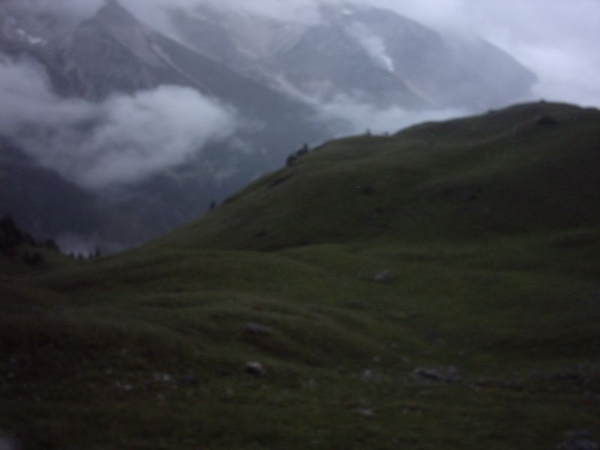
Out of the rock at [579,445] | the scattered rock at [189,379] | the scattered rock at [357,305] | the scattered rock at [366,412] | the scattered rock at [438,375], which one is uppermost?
the scattered rock at [357,305]

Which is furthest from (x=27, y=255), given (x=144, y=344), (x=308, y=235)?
(x=144, y=344)

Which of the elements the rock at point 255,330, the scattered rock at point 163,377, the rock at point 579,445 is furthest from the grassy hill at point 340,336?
the rock at point 579,445

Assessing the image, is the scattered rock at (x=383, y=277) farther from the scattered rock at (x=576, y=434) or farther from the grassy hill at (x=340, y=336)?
the scattered rock at (x=576, y=434)

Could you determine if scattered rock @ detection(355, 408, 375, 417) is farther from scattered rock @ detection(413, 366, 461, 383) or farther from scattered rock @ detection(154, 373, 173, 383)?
scattered rock @ detection(413, 366, 461, 383)

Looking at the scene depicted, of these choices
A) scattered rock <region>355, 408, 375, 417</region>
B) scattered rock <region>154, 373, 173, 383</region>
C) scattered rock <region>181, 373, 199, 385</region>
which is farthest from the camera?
scattered rock <region>181, 373, 199, 385</region>

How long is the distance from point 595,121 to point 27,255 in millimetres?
108388

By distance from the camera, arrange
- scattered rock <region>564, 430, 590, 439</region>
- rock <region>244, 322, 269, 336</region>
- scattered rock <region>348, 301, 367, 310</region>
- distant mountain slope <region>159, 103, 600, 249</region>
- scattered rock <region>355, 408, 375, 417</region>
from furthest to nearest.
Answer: distant mountain slope <region>159, 103, 600, 249</region> < scattered rock <region>348, 301, 367, 310</region> < rock <region>244, 322, 269, 336</region> < scattered rock <region>355, 408, 375, 417</region> < scattered rock <region>564, 430, 590, 439</region>

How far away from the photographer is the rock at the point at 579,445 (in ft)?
55.6

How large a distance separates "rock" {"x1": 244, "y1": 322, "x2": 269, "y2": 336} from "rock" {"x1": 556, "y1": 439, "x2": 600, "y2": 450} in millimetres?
16132

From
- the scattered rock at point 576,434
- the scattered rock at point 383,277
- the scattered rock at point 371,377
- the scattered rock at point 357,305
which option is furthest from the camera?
the scattered rock at point 383,277

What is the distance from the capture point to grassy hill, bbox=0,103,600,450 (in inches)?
714

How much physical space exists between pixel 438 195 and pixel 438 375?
68.0 meters

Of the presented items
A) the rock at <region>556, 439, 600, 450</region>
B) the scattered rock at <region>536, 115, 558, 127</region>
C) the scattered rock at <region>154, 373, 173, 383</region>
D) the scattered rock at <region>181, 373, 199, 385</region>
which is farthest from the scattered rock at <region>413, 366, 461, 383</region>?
the scattered rock at <region>536, 115, 558, 127</region>

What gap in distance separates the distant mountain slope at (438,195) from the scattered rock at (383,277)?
69.1 feet
